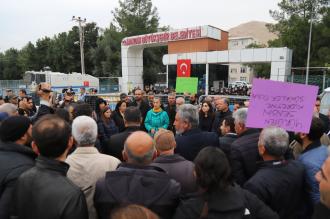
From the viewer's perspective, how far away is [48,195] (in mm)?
1897

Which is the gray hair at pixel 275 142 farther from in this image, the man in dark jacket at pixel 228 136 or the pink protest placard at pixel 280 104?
the man in dark jacket at pixel 228 136

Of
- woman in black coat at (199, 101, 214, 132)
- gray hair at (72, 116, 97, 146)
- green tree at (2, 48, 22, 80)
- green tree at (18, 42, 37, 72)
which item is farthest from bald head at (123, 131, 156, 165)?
green tree at (2, 48, 22, 80)

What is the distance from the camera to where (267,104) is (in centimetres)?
318

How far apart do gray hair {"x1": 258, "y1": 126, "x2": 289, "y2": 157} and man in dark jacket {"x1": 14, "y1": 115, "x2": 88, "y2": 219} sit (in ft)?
5.34

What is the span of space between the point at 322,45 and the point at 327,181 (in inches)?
1233

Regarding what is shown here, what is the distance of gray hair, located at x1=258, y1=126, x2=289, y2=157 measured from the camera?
2572mm

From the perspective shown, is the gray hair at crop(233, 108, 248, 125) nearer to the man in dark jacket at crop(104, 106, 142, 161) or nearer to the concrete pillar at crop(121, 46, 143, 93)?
the man in dark jacket at crop(104, 106, 142, 161)

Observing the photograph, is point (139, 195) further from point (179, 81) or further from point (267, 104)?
point (179, 81)

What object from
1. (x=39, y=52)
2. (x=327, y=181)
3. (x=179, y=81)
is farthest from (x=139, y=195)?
(x=39, y=52)

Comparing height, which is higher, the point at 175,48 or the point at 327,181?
the point at 175,48

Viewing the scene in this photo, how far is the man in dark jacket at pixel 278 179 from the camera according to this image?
241 centimetres

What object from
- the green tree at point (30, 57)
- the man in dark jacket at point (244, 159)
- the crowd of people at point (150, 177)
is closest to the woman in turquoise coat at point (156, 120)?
the crowd of people at point (150, 177)

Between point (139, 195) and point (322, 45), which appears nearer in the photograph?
point (139, 195)

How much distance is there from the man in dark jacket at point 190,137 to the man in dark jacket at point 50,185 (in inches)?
64.0
